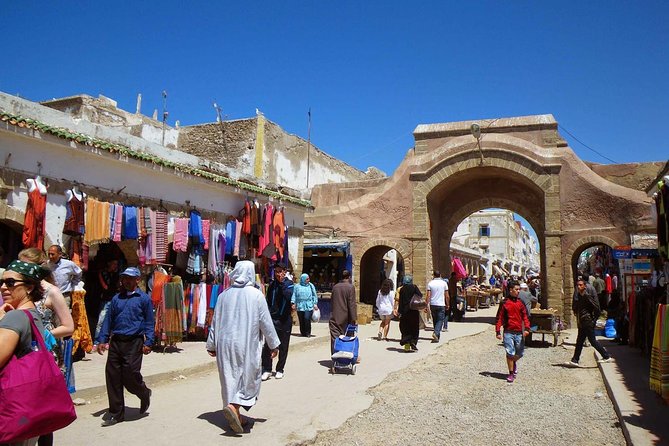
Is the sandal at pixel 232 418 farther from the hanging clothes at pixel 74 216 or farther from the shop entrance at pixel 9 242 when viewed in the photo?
the shop entrance at pixel 9 242

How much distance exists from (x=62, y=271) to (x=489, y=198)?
17738 millimetres

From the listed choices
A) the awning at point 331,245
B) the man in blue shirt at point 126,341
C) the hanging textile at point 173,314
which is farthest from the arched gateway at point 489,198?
the man in blue shirt at point 126,341

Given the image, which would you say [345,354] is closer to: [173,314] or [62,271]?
[173,314]

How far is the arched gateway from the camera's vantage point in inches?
680

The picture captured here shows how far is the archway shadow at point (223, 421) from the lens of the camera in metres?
4.82

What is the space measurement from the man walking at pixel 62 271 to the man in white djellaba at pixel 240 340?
3105 mm

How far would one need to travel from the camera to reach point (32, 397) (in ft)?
8.65

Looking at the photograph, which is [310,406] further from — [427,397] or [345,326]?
[345,326]

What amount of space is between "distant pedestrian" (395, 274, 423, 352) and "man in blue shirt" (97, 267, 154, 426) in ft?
19.9

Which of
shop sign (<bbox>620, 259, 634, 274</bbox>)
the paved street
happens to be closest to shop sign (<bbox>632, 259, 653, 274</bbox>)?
shop sign (<bbox>620, 259, 634, 274</bbox>)

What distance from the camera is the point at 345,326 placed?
8781 millimetres

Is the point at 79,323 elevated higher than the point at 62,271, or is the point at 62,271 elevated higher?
the point at 62,271

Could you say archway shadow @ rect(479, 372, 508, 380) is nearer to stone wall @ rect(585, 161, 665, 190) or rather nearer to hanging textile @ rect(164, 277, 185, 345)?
hanging textile @ rect(164, 277, 185, 345)

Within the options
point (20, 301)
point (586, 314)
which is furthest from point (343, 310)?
point (20, 301)
